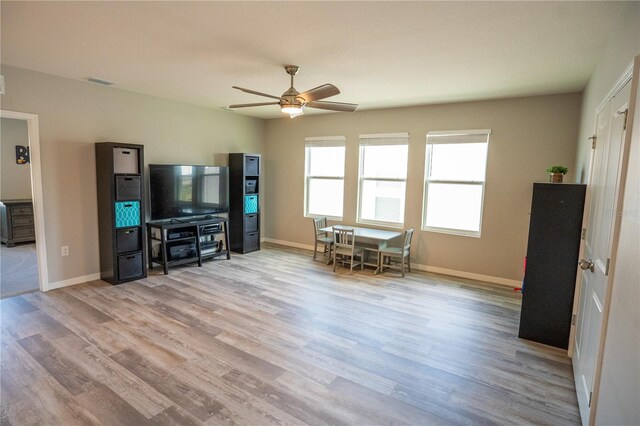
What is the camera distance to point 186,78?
13.0ft

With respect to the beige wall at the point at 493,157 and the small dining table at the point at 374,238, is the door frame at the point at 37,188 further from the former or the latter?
the beige wall at the point at 493,157

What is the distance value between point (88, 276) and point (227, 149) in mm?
3058

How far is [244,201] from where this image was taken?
607 centimetres

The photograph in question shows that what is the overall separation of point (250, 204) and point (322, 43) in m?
3.86

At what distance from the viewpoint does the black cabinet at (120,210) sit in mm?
4254

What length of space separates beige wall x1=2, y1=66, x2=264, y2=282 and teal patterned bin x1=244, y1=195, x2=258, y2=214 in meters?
1.47

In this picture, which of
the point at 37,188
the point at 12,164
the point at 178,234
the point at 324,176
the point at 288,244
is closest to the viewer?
the point at 37,188

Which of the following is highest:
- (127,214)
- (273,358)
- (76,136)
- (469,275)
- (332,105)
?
(332,105)

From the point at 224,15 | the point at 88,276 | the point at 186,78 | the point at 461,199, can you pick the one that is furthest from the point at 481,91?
the point at 88,276

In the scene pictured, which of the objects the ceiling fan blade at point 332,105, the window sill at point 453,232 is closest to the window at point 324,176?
the window sill at point 453,232

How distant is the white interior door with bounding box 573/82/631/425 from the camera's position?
6.10 ft

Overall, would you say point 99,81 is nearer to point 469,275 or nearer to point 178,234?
point 178,234

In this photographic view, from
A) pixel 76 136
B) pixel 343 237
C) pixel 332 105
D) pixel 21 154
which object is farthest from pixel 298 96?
pixel 21 154

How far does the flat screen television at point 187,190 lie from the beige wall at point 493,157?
7.05ft
